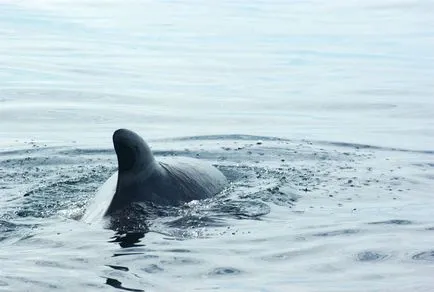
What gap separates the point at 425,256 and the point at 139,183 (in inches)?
102

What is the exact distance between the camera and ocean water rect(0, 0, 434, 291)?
8.38 meters

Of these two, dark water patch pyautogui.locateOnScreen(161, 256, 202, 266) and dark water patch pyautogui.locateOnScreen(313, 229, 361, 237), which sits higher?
dark water patch pyautogui.locateOnScreen(313, 229, 361, 237)

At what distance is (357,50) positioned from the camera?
32.4m

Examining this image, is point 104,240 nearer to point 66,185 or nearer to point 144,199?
point 144,199

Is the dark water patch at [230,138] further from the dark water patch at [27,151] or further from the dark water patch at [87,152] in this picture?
the dark water patch at [27,151]

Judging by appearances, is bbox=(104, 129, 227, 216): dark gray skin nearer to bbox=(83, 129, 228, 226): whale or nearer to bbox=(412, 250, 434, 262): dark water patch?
bbox=(83, 129, 228, 226): whale

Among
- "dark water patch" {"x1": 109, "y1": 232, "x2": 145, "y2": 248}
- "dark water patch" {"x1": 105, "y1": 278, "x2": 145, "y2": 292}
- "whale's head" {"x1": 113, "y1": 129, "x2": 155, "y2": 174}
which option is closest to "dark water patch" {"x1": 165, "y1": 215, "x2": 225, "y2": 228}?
"dark water patch" {"x1": 109, "y1": 232, "x2": 145, "y2": 248}

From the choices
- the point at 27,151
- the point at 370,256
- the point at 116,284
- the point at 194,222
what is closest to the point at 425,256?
the point at 370,256

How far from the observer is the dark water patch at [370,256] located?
871cm

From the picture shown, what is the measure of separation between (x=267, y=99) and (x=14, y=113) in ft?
17.1

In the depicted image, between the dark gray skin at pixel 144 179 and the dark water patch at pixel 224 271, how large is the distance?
5.39 ft

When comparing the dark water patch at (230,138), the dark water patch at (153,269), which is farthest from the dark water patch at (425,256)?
the dark water patch at (230,138)

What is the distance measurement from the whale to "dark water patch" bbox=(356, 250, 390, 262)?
2.00 meters

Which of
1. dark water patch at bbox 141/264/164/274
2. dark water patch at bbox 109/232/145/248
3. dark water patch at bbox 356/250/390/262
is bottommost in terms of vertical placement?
dark water patch at bbox 141/264/164/274
